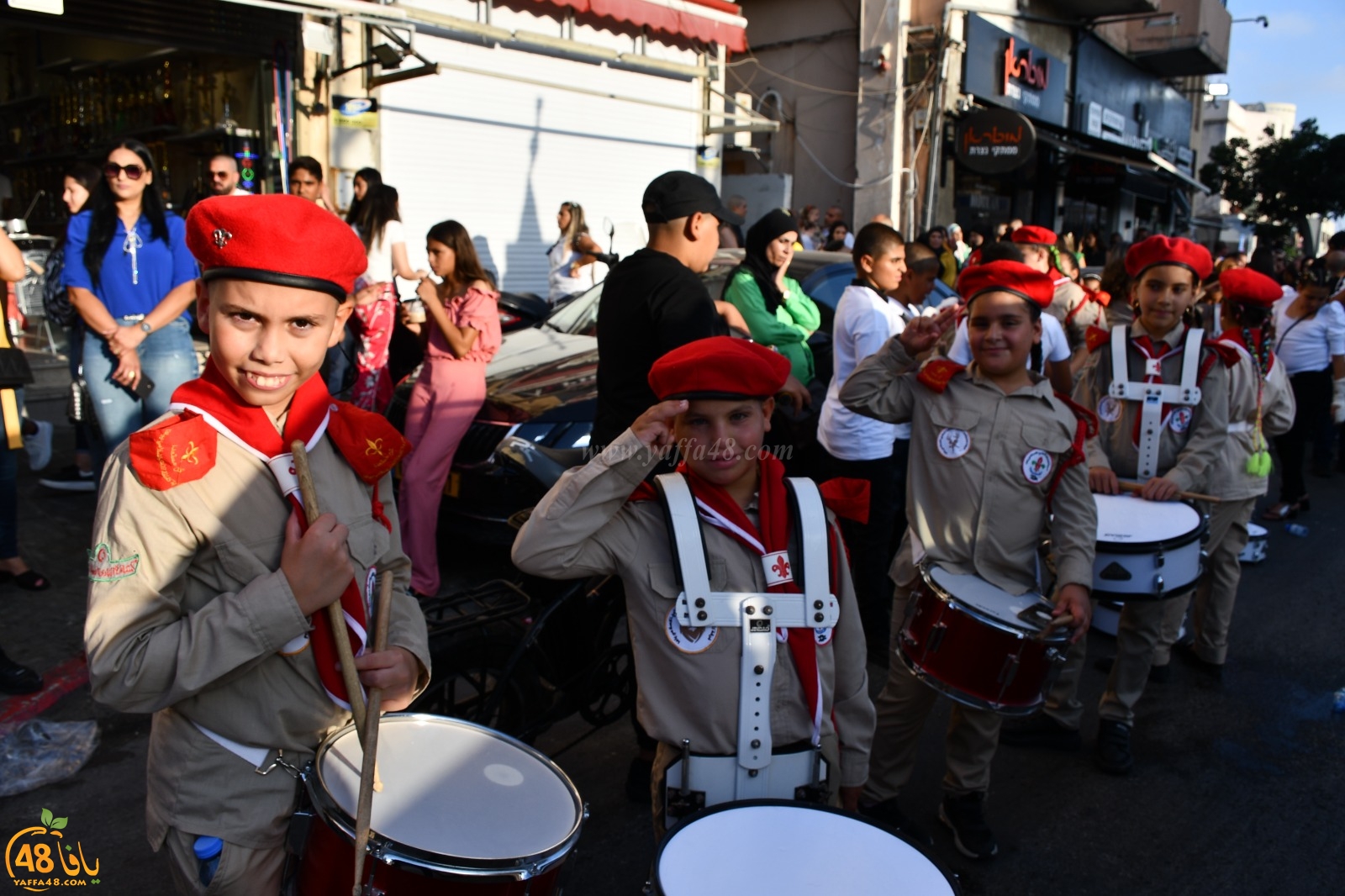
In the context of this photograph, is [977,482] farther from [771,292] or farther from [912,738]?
[771,292]

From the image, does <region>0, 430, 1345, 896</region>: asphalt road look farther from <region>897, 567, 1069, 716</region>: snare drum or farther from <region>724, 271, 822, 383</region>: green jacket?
<region>724, 271, 822, 383</region>: green jacket

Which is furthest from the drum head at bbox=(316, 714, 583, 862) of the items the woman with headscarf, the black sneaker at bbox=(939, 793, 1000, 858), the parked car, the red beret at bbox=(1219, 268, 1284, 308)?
the red beret at bbox=(1219, 268, 1284, 308)

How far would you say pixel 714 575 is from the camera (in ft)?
7.29

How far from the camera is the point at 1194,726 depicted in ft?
13.9

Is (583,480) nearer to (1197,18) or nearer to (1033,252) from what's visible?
(1033,252)

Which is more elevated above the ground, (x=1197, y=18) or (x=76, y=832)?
(x=1197, y=18)

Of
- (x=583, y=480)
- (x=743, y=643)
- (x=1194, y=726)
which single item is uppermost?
(x=583, y=480)

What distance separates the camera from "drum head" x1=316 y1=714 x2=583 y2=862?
161cm

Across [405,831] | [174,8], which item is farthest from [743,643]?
[174,8]

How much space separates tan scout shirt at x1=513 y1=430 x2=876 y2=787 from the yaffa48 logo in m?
1.87

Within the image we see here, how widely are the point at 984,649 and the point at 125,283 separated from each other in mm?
4432

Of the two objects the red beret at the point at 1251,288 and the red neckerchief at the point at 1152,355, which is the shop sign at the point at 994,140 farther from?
the red neckerchief at the point at 1152,355

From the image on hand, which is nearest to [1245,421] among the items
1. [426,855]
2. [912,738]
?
[912,738]

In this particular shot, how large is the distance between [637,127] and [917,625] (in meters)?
11.1
